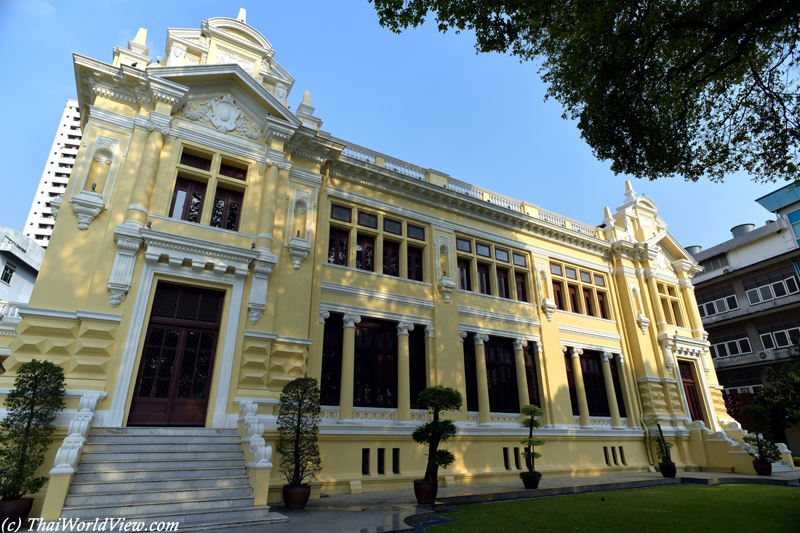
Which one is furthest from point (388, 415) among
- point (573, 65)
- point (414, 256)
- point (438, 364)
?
point (573, 65)

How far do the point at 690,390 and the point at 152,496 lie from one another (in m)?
22.4

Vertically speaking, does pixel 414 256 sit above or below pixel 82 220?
above

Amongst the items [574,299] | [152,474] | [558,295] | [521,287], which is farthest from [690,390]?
[152,474]

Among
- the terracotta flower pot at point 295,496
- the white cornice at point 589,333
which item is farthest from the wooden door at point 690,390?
the terracotta flower pot at point 295,496

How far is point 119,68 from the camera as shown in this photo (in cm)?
1165

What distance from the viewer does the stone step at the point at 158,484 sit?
752 cm

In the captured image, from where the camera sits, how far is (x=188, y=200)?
1223 cm

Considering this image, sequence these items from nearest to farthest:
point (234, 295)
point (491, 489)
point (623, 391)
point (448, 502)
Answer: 1. point (448, 502)
2. point (234, 295)
3. point (491, 489)
4. point (623, 391)

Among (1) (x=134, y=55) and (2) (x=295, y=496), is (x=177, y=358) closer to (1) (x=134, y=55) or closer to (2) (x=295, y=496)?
(2) (x=295, y=496)

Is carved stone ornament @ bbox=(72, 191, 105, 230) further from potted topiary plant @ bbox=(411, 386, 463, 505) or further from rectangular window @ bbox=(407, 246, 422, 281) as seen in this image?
rectangular window @ bbox=(407, 246, 422, 281)

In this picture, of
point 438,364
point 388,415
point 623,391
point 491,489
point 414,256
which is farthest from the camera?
point 623,391

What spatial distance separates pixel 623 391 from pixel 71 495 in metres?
19.6

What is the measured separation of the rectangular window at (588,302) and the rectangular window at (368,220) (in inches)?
424

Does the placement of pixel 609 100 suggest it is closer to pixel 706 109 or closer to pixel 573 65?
pixel 573 65
